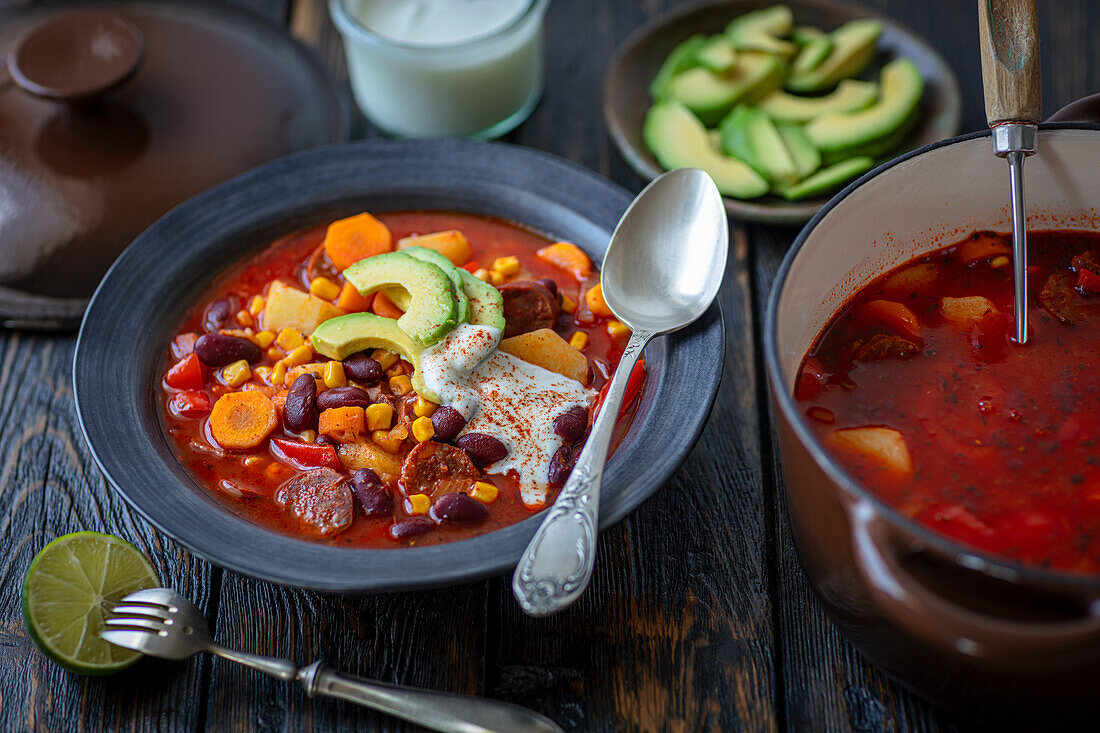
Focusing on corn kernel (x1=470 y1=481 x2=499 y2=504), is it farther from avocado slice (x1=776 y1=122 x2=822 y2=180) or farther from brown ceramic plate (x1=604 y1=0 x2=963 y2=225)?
avocado slice (x1=776 y1=122 x2=822 y2=180)

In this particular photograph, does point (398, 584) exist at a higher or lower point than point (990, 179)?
lower

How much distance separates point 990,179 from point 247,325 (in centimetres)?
207

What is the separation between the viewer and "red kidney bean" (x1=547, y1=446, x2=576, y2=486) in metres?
2.38

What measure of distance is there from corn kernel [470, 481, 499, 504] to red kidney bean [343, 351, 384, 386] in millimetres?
463

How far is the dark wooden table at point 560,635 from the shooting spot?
2.21 meters

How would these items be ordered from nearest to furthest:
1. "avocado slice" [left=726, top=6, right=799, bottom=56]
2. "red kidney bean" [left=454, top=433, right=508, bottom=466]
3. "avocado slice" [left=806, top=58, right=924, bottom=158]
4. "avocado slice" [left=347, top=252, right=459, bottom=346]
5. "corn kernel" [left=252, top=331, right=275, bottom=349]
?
"red kidney bean" [left=454, top=433, right=508, bottom=466]
"avocado slice" [left=347, top=252, right=459, bottom=346]
"corn kernel" [left=252, top=331, right=275, bottom=349]
"avocado slice" [left=806, top=58, right=924, bottom=158]
"avocado slice" [left=726, top=6, right=799, bottom=56]

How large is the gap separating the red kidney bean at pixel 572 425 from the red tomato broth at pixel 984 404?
556 mm

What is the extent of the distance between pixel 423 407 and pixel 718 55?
74.6 inches

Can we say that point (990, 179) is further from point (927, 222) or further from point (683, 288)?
point (683, 288)

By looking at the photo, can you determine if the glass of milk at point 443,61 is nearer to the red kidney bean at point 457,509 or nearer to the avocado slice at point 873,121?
the avocado slice at point 873,121

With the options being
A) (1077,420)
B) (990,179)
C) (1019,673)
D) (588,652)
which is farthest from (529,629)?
(990,179)

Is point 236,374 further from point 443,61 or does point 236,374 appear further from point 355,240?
point 443,61

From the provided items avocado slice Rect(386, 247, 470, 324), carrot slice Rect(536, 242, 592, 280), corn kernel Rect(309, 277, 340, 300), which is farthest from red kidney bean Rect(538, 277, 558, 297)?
corn kernel Rect(309, 277, 340, 300)

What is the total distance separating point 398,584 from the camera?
203 centimetres
